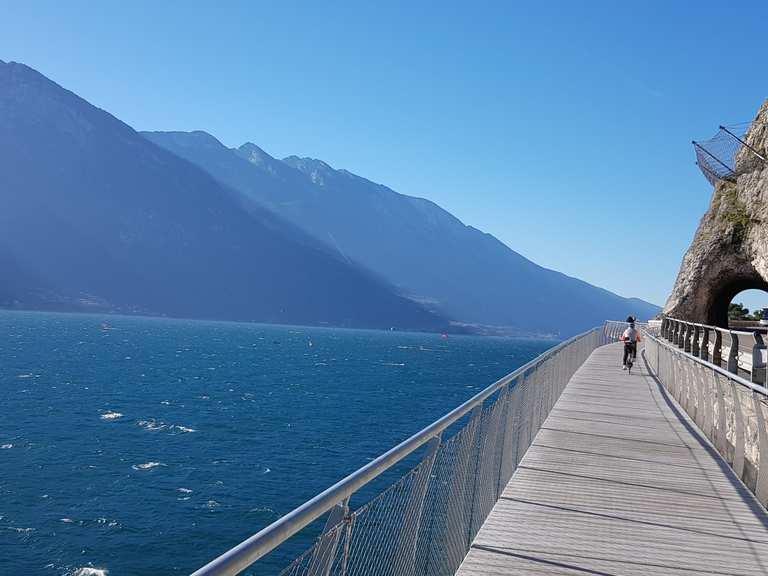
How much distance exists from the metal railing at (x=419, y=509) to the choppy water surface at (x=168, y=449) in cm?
1398

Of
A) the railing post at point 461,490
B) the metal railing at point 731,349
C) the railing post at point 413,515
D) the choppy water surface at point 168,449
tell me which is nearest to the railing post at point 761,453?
the railing post at point 461,490

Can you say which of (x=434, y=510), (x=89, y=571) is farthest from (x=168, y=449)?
(x=434, y=510)

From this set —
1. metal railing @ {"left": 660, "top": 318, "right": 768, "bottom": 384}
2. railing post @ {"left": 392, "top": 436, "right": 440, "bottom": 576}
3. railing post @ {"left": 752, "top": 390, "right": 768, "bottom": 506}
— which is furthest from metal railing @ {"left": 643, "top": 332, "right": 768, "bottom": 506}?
railing post @ {"left": 392, "top": 436, "right": 440, "bottom": 576}

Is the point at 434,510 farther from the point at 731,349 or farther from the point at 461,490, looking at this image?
the point at 731,349

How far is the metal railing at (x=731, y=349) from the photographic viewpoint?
1168cm

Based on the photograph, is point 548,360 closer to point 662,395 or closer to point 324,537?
point 662,395

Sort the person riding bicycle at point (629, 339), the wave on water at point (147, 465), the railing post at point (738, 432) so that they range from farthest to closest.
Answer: the wave on water at point (147, 465) → the person riding bicycle at point (629, 339) → the railing post at point (738, 432)

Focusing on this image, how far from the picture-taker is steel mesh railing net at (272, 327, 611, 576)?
10.7ft

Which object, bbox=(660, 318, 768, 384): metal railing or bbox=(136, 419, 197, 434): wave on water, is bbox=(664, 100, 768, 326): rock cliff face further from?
bbox=(136, 419, 197, 434): wave on water

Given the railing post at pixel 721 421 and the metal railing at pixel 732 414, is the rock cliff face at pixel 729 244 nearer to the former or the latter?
the metal railing at pixel 732 414

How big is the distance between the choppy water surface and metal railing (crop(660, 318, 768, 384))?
11879mm

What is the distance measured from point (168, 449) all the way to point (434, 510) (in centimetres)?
3028

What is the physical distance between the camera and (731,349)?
12.4 meters

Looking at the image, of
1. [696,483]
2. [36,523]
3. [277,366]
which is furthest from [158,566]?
[277,366]
